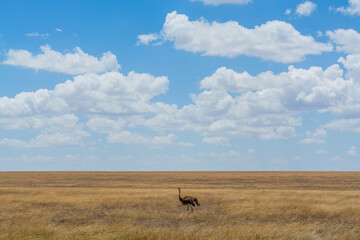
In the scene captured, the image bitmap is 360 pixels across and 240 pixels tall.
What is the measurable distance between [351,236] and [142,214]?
38.2 ft

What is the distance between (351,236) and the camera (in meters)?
13.3

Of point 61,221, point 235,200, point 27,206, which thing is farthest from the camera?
point 235,200

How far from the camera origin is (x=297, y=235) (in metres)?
13.2

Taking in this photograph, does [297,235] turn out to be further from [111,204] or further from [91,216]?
[111,204]

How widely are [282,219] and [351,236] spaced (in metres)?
7.25

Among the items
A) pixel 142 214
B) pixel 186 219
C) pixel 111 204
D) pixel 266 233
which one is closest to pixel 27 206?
pixel 111 204

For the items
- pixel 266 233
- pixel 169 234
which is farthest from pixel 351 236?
pixel 169 234

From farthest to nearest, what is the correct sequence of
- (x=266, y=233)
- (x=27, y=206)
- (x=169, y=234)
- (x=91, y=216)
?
(x=27, y=206)
(x=91, y=216)
(x=266, y=233)
(x=169, y=234)

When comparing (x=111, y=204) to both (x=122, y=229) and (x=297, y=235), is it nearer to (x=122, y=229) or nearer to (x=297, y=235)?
(x=122, y=229)

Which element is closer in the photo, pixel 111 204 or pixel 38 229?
pixel 38 229

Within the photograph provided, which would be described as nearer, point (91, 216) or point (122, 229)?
point (122, 229)

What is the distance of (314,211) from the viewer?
2220cm

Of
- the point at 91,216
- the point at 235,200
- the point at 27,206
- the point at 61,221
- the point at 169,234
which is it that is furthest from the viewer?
the point at 235,200

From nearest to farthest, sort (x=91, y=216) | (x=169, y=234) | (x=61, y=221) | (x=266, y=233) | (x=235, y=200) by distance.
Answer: (x=169, y=234) < (x=266, y=233) < (x=61, y=221) < (x=91, y=216) < (x=235, y=200)
